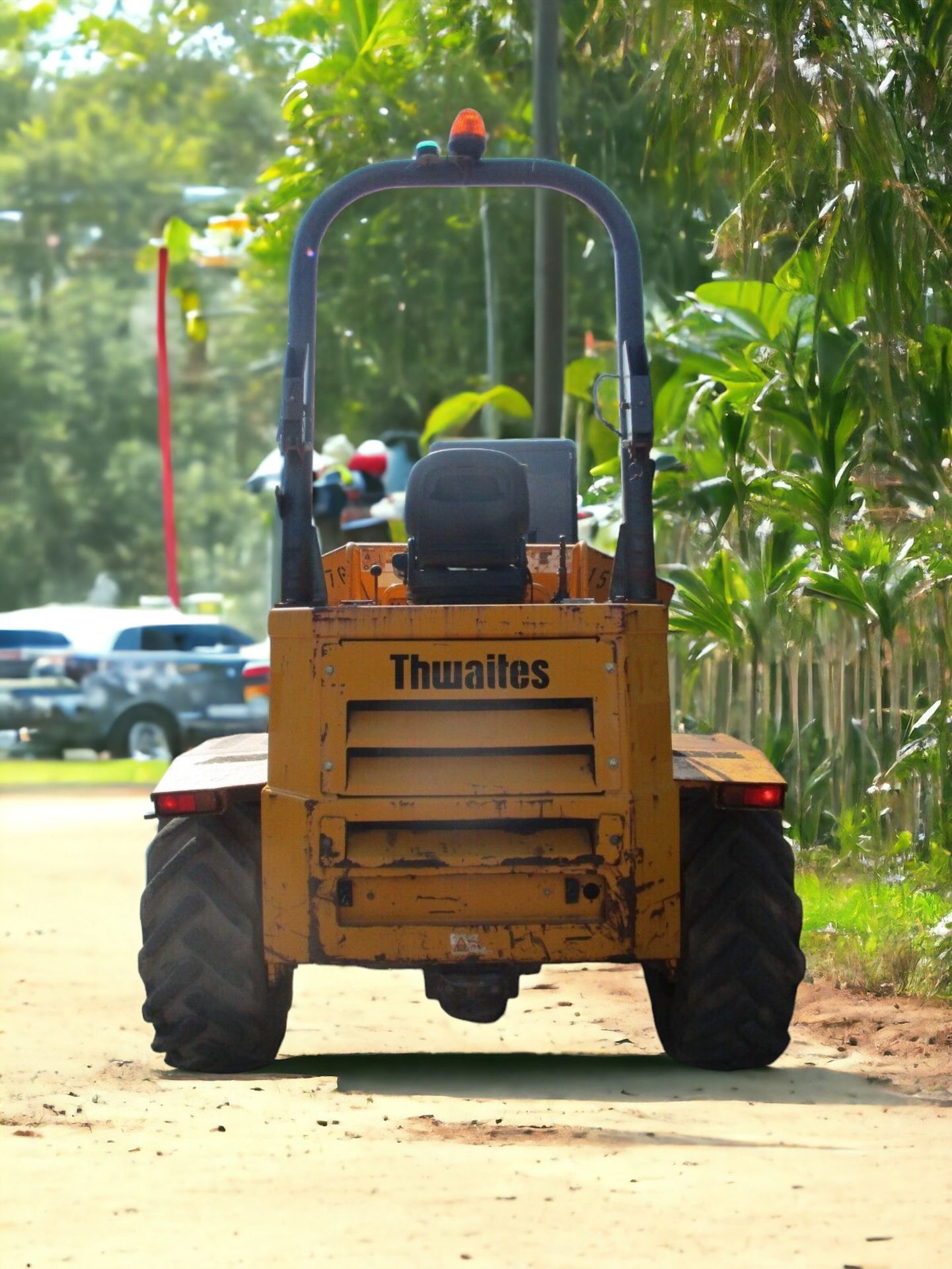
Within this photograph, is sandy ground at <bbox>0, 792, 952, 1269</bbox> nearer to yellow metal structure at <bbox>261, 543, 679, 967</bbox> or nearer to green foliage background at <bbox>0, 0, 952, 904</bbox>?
yellow metal structure at <bbox>261, 543, 679, 967</bbox>

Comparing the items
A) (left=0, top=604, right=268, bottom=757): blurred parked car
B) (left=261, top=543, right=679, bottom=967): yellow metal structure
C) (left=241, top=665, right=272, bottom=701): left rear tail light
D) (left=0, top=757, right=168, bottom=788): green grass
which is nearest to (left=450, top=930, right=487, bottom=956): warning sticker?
(left=261, top=543, right=679, bottom=967): yellow metal structure

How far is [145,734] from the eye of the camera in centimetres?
2602

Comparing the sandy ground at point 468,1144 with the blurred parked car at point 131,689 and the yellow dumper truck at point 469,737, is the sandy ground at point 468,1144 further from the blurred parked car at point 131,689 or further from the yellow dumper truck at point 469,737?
the blurred parked car at point 131,689

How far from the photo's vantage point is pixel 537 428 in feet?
57.6

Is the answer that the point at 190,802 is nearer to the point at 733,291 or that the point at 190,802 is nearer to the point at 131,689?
the point at 733,291

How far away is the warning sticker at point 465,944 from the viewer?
293 inches

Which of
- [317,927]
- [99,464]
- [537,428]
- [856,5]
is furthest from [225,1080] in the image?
[99,464]

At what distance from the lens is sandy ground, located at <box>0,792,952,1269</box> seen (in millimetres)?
5207

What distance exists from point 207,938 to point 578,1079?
4.55ft

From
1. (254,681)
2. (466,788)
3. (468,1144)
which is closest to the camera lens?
(468,1144)

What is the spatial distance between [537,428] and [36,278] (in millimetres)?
43420

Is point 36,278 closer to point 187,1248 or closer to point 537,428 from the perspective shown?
point 537,428

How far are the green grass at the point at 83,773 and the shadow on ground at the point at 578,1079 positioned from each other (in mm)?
15764

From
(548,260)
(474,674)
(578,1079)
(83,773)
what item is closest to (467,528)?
(474,674)
